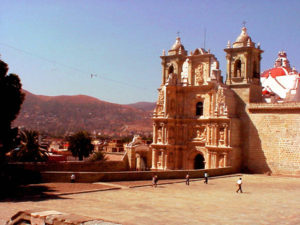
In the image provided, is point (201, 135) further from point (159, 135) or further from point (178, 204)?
point (178, 204)

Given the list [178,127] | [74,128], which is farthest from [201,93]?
[74,128]

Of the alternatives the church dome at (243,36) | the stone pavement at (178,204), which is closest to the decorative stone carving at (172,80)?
the church dome at (243,36)

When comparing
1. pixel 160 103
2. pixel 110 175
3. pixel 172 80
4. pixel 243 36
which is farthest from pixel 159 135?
pixel 110 175

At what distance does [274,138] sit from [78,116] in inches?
4484

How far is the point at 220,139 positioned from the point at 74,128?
101084mm

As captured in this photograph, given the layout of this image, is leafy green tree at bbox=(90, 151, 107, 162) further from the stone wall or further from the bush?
the stone wall

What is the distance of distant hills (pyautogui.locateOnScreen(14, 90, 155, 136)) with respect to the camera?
12412 cm

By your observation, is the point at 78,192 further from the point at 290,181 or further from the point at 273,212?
the point at 290,181

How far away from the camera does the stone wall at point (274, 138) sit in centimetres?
2469

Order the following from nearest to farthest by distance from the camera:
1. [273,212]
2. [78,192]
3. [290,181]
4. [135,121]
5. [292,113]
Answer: [273,212]
[78,192]
[290,181]
[292,113]
[135,121]

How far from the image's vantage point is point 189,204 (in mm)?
13977

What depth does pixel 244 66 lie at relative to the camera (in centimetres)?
2770

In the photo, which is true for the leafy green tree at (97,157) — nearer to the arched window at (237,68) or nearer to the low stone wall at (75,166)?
the low stone wall at (75,166)

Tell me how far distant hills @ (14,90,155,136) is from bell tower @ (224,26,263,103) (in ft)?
299
